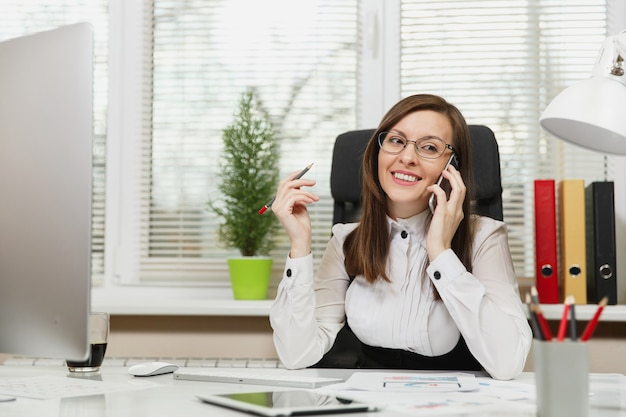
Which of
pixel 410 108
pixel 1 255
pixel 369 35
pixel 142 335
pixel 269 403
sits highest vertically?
pixel 369 35

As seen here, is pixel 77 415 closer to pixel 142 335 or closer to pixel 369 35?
pixel 142 335

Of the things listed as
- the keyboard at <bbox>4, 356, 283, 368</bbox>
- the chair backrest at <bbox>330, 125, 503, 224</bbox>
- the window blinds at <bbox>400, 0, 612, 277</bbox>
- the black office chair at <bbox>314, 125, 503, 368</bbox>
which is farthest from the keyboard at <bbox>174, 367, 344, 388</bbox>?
the window blinds at <bbox>400, 0, 612, 277</bbox>

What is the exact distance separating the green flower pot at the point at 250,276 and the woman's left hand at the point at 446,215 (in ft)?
2.39

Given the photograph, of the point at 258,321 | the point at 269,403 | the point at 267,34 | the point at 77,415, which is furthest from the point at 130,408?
the point at 267,34

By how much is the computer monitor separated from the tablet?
197mm

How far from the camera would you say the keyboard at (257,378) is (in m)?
1.15

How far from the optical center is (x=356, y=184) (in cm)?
203

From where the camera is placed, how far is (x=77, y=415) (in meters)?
0.90

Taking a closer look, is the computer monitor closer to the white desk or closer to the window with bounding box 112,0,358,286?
the white desk

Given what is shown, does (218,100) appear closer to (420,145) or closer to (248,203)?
(248,203)

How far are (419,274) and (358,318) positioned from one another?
0.18 m

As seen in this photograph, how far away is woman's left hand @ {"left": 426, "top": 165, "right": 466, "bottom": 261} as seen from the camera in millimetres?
1637

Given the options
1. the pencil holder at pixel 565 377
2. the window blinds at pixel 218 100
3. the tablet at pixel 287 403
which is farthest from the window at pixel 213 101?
the pencil holder at pixel 565 377

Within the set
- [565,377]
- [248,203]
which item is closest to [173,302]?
[248,203]
